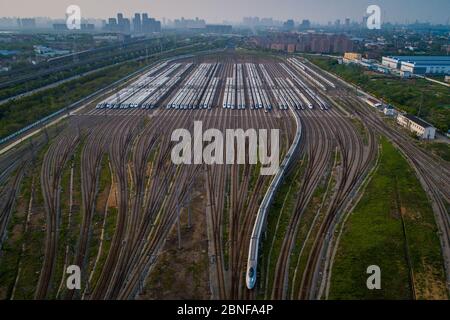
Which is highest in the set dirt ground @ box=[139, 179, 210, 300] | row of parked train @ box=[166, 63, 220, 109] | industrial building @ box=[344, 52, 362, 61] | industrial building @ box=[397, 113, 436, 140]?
industrial building @ box=[344, 52, 362, 61]

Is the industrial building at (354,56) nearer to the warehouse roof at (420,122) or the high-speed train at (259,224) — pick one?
the warehouse roof at (420,122)

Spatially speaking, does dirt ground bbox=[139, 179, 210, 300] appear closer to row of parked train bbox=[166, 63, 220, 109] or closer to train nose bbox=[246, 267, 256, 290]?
train nose bbox=[246, 267, 256, 290]

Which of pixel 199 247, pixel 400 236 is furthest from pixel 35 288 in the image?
pixel 400 236

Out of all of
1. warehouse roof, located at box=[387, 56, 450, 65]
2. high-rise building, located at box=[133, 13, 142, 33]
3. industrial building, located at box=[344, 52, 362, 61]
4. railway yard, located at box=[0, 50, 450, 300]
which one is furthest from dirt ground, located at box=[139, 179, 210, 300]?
high-rise building, located at box=[133, 13, 142, 33]

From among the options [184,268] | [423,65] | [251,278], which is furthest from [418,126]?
[423,65]

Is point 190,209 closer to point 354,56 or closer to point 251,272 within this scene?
point 251,272
